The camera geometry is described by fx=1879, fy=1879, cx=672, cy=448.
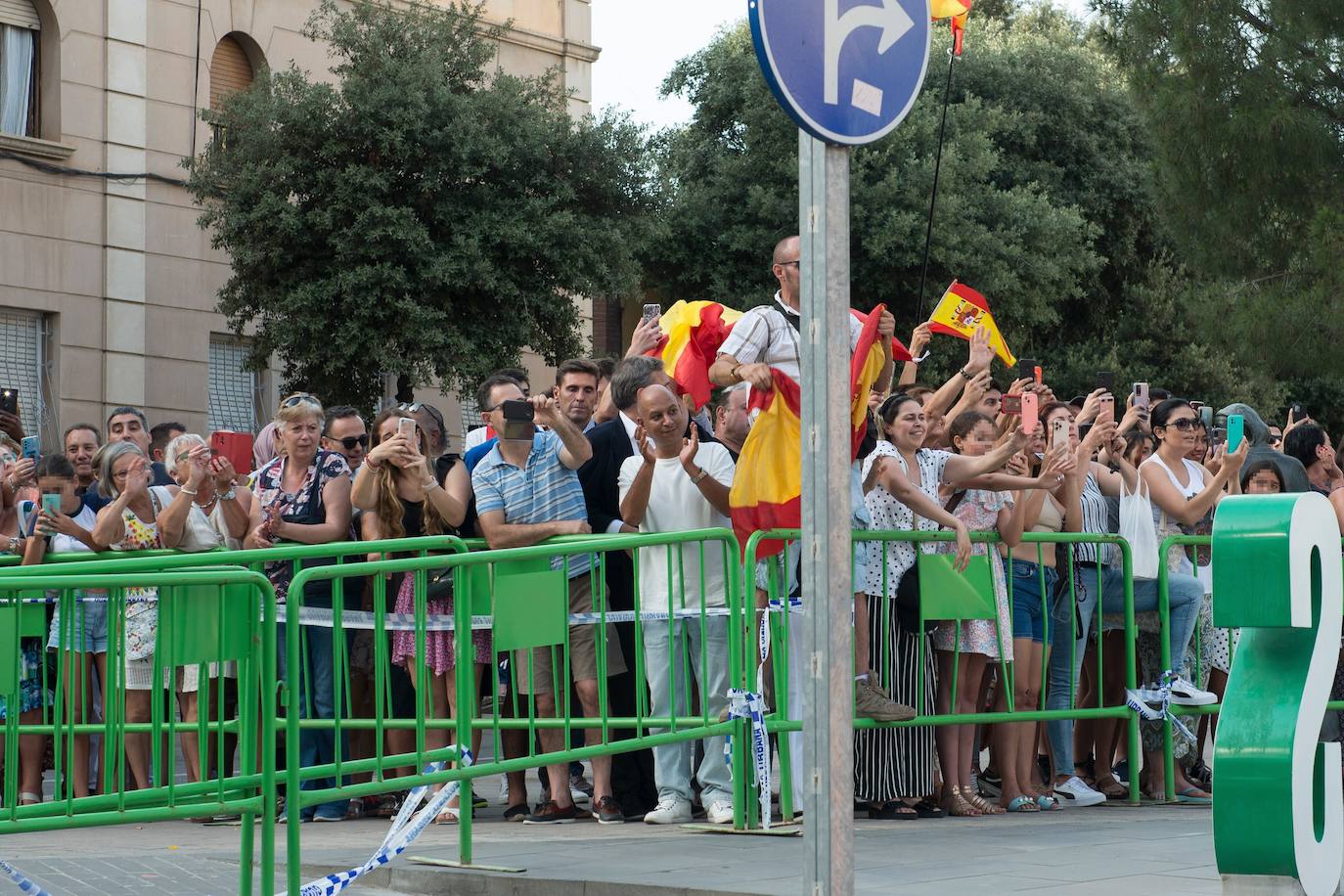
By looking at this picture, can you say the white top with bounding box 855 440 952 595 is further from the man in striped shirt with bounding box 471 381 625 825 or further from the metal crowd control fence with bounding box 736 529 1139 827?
the man in striped shirt with bounding box 471 381 625 825

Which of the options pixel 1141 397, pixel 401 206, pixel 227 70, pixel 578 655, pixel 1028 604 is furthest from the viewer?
pixel 227 70

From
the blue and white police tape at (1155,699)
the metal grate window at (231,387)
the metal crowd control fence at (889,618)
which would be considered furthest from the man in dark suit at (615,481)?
the metal grate window at (231,387)

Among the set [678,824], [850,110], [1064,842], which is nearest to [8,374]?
[678,824]

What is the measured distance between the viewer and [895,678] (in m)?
8.83

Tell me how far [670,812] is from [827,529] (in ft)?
14.4

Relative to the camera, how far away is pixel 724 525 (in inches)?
347

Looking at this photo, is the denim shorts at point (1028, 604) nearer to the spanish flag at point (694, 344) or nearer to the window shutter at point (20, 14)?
the spanish flag at point (694, 344)

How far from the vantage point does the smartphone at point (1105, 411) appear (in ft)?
30.0

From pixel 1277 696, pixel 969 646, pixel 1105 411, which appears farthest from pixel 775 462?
pixel 1277 696

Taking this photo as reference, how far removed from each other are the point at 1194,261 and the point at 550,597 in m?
16.1

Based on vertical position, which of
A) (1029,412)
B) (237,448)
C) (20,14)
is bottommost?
(1029,412)

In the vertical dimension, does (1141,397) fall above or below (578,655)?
above

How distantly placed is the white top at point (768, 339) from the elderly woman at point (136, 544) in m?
2.86

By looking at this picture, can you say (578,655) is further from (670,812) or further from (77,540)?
(77,540)
